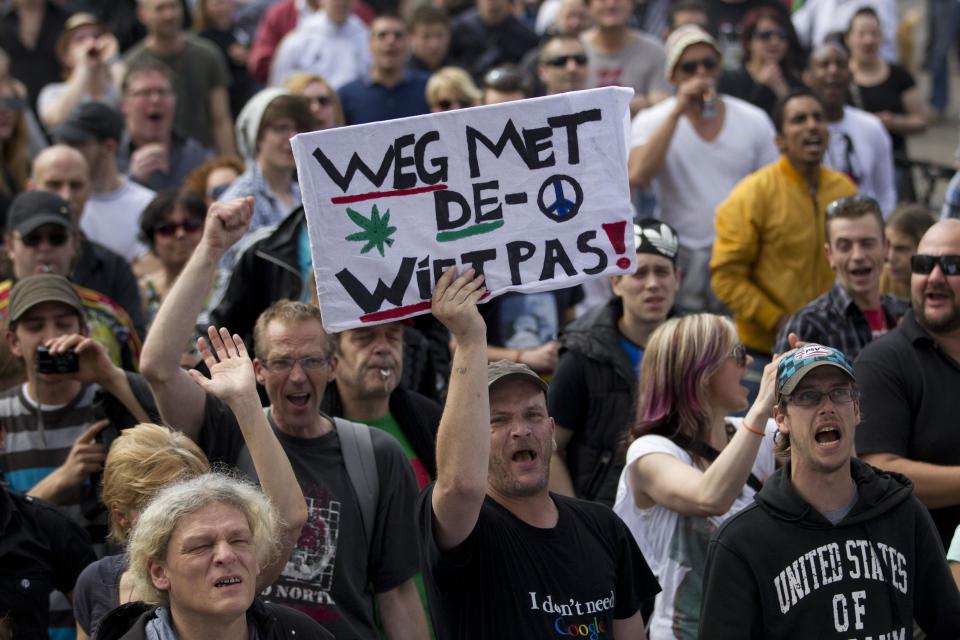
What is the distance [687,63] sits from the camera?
920cm

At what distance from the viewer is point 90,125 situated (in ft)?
30.0

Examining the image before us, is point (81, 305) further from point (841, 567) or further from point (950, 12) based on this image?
point (950, 12)

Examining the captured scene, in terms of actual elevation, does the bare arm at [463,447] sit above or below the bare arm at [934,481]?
above

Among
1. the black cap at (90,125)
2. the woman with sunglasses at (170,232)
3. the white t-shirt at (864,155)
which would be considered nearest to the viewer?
the woman with sunglasses at (170,232)

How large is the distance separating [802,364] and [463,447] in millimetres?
1073

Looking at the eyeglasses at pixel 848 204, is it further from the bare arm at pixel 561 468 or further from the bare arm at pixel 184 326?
the bare arm at pixel 184 326

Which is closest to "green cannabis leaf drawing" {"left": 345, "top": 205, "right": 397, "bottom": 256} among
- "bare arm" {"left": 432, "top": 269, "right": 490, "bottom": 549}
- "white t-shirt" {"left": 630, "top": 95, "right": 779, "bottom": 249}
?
"bare arm" {"left": 432, "top": 269, "right": 490, "bottom": 549}

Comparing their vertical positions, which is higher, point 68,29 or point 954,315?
point 68,29

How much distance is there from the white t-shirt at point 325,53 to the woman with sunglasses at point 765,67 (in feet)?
9.22

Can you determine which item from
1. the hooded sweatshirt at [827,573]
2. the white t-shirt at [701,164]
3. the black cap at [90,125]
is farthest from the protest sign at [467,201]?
the black cap at [90,125]

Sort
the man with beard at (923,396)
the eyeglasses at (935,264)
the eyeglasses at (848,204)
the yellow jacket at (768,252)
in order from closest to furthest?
the man with beard at (923,396) → the eyeglasses at (935,264) → the eyeglasses at (848,204) → the yellow jacket at (768,252)

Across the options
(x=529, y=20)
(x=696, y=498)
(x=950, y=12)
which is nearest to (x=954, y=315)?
(x=696, y=498)

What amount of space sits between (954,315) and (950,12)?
10.8 metres

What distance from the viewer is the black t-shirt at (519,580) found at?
4504 mm
